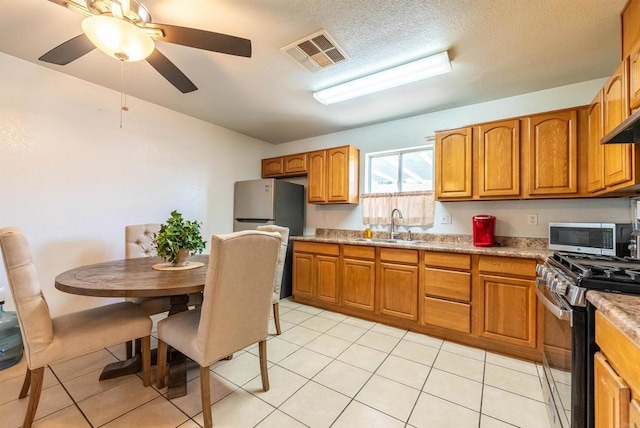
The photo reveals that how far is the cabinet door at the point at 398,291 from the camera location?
258 cm

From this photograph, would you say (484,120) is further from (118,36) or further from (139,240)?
(139,240)

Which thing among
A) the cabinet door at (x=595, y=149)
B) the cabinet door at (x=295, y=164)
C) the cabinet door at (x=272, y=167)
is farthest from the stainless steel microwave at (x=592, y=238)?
the cabinet door at (x=272, y=167)

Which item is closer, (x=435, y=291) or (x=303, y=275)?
(x=435, y=291)

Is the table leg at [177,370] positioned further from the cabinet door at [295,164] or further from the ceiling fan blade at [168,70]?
the cabinet door at [295,164]

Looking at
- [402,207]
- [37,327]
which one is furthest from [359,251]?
[37,327]

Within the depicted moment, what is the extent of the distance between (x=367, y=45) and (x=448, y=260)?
6.41 feet

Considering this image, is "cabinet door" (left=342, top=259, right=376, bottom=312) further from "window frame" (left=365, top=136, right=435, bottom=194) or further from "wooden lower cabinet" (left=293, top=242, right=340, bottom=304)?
"window frame" (left=365, top=136, right=435, bottom=194)

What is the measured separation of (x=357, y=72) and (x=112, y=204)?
2817 millimetres

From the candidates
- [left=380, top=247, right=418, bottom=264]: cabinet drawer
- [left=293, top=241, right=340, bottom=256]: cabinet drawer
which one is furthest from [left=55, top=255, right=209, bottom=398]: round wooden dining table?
[left=380, top=247, right=418, bottom=264]: cabinet drawer

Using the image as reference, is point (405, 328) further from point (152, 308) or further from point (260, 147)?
point (260, 147)

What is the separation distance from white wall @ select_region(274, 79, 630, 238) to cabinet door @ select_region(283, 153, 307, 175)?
48 centimetres

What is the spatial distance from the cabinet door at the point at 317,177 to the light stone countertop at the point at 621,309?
2899 mm

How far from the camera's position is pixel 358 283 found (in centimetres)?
294

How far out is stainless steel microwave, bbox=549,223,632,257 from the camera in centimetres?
185
